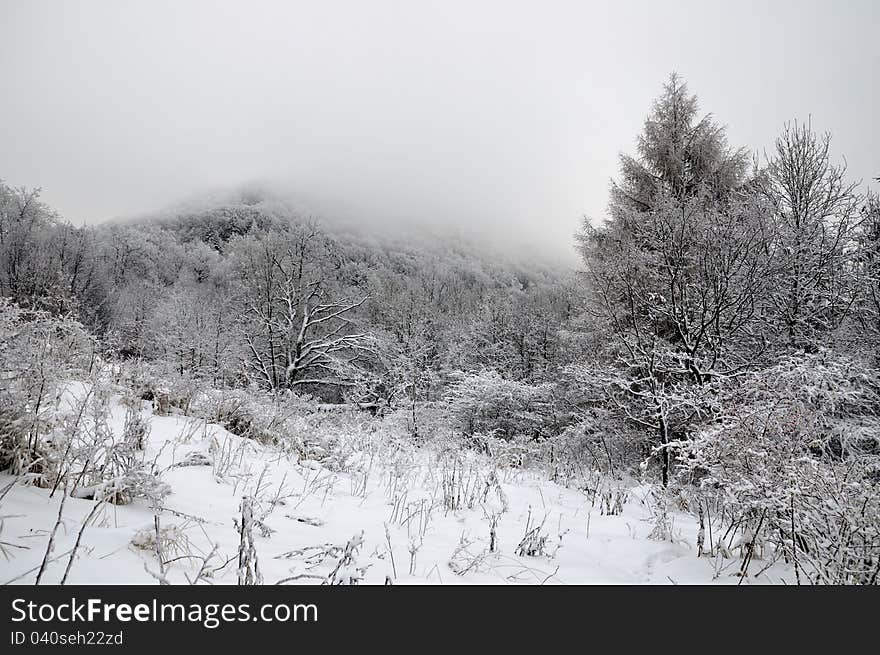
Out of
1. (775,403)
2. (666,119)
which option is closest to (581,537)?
(775,403)

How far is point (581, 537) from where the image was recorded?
3477 millimetres

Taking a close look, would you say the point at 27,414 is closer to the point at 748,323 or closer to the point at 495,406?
the point at 748,323

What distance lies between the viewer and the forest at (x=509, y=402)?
230cm

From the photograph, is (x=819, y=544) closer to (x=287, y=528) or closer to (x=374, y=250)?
(x=287, y=528)

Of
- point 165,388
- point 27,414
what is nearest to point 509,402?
point 165,388

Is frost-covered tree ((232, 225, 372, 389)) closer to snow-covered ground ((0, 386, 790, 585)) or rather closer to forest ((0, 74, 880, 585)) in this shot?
forest ((0, 74, 880, 585))

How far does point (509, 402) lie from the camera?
18.1 m

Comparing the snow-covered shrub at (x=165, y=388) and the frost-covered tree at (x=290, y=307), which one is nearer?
the snow-covered shrub at (x=165, y=388)

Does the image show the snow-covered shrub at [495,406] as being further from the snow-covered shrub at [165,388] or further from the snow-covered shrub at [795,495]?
the snow-covered shrub at [795,495]

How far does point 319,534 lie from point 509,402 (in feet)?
52.3

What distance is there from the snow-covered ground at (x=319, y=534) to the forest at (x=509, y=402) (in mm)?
24

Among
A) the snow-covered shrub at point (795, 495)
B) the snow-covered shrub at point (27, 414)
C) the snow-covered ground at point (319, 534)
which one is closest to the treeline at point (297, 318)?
the snow-covered ground at point (319, 534)

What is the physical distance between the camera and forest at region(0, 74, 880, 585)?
90.7 inches
